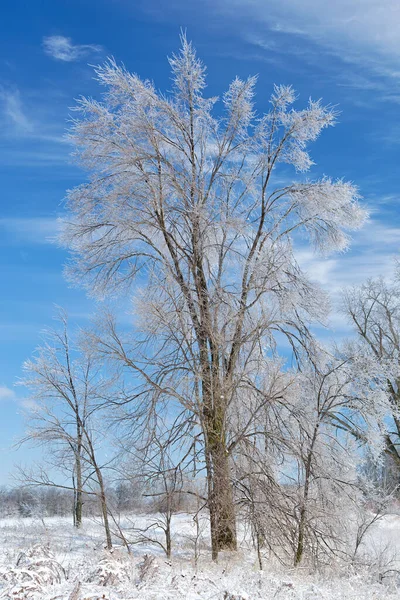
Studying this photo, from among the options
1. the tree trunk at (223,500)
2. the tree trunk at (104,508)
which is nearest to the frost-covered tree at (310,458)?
the tree trunk at (223,500)

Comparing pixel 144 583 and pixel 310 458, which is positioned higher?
pixel 310 458

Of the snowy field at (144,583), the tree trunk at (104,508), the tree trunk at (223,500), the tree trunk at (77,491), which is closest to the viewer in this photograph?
the snowy field at (144,583)

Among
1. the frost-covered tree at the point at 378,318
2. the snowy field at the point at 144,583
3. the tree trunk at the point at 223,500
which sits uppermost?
the frost-covered tree at the point at 378,318

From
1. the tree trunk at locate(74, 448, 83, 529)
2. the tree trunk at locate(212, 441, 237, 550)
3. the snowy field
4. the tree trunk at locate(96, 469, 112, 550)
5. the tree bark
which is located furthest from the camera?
the tree trunk at locate(74, 448, 83, 529)

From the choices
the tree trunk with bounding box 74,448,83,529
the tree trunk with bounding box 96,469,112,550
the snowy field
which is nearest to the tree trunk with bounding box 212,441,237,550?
the snowy field

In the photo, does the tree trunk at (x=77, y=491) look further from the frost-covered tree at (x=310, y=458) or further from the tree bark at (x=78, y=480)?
the frost-covered tree at (x=310, y=458)

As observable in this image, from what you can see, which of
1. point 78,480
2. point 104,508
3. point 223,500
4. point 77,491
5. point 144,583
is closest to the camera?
point 144,583

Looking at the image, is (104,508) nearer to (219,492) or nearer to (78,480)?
(78,480)

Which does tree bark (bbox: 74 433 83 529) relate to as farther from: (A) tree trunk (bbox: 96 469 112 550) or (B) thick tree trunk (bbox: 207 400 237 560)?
(B) thick tree trunk (bbox: 207 400 237 560)

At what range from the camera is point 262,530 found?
33.0ft

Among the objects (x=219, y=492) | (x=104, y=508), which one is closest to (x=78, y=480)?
(x=104, y=508)

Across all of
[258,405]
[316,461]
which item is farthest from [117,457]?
[316,461]

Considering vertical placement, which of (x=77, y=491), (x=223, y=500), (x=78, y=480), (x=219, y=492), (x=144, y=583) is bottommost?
(x=144, y=583)

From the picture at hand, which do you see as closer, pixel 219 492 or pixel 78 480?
pixel 219 492
